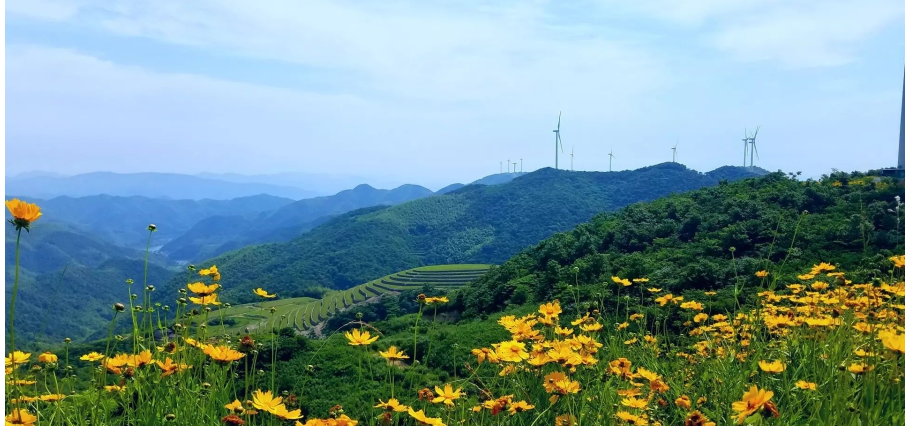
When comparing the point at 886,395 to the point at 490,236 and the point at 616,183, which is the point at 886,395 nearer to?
→ the point at 490,236

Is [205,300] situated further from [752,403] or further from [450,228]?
[450,228]

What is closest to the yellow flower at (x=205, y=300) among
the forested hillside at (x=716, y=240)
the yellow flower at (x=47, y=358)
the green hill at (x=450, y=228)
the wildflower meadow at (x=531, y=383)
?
the wildflower meadow at (x=531, y=383)

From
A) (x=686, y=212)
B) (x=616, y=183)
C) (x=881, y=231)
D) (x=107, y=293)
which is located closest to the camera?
(x=881, y=231)

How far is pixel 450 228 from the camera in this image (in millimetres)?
108125

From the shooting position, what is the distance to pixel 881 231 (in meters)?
13.1

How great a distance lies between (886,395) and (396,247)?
95693mm

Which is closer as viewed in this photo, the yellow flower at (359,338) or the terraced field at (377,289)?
the yellow flower at (359,338)

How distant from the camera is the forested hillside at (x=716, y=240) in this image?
40.5ft

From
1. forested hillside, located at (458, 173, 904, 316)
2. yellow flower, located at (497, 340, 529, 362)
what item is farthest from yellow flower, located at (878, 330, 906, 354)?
forested hillside, located at (458, 173, 904, 316)

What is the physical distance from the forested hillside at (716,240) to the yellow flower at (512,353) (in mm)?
8865

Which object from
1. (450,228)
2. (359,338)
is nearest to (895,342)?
(359,338)

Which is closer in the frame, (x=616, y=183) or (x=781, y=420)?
(x=781, y=420)

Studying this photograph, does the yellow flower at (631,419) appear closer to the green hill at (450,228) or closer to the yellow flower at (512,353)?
the yellow flower at (512,353)

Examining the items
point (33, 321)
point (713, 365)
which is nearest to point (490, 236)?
point (33, 321)
